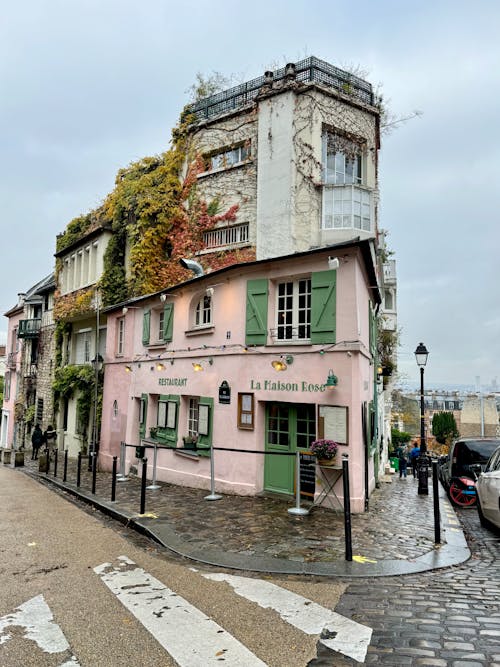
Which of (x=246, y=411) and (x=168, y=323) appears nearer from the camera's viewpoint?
(x=246, y=411)

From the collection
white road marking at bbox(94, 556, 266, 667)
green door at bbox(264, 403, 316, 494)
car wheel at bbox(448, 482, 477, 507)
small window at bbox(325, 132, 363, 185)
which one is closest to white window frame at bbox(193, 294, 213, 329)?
green door at bbox(264, 403, 316, 494)

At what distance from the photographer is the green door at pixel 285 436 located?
389 inches

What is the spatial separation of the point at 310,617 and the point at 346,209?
1571cm

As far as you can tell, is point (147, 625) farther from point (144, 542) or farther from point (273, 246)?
point (273, 246)

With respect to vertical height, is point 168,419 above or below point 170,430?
above

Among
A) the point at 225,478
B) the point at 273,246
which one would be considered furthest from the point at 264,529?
the point at 273,246

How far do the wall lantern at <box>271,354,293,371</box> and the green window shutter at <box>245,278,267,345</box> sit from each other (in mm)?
578

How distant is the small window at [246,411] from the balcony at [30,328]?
71.9 ft

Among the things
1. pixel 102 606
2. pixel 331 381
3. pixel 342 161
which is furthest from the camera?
pixel 342 161

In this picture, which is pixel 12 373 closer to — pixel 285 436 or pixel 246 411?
pixel 246 411

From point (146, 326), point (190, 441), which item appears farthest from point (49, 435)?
point (190, 441)

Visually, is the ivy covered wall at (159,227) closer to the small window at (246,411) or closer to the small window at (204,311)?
the small window at (204,311)

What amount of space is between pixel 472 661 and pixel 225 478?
7.56 meters

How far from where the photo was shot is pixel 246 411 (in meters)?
10.6
